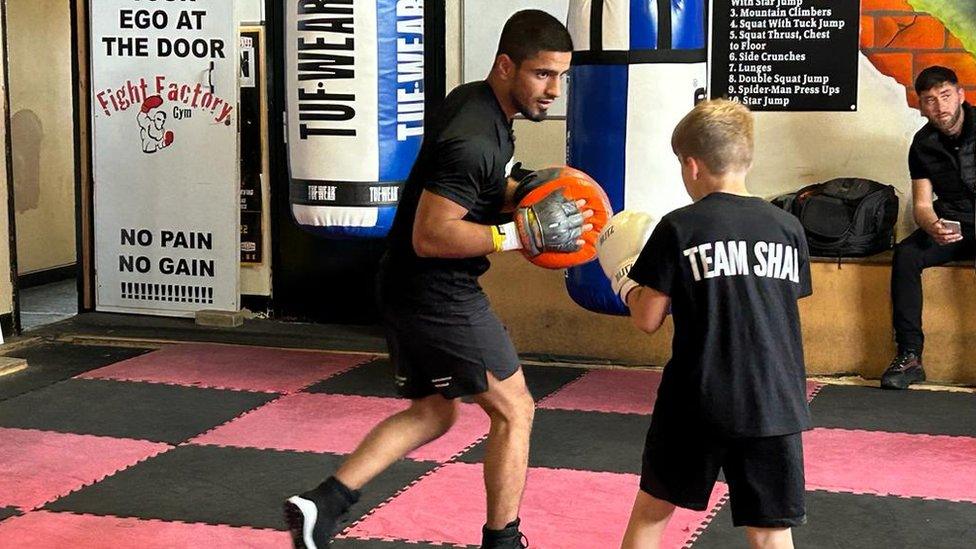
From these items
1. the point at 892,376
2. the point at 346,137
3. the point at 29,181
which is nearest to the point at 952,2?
the point at 892,376

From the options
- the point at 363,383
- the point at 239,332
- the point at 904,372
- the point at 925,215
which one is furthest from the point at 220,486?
the point at 925,215

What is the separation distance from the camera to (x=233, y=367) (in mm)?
6301

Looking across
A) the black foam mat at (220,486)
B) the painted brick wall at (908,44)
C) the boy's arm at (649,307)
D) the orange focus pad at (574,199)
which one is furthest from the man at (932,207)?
the boy's arm at (649,307)

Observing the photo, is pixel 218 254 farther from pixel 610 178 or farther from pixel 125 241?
pixel 610 178

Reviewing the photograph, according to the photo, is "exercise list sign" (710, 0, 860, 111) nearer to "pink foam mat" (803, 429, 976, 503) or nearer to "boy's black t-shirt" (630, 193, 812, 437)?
"pink foam mat" (803, 429, 976, 503)

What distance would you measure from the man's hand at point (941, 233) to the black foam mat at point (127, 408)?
2987mm

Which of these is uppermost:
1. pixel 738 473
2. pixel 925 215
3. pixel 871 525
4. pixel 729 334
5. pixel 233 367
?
pixel 925 215

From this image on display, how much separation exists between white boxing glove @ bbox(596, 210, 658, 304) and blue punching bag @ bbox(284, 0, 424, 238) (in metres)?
2.06

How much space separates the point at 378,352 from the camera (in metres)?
6.66

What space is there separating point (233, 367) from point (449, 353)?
3178mm

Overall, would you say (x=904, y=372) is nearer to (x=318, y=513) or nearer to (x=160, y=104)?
(x=318, y=513)

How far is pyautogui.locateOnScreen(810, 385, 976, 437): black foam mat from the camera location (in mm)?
5206

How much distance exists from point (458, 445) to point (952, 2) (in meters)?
3.11

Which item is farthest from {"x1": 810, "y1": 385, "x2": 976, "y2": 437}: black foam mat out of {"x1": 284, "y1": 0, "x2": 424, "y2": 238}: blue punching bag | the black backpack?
{"x1": 284, "y1": 0, "x2": 424, "y2": 238}: blue punching bag
